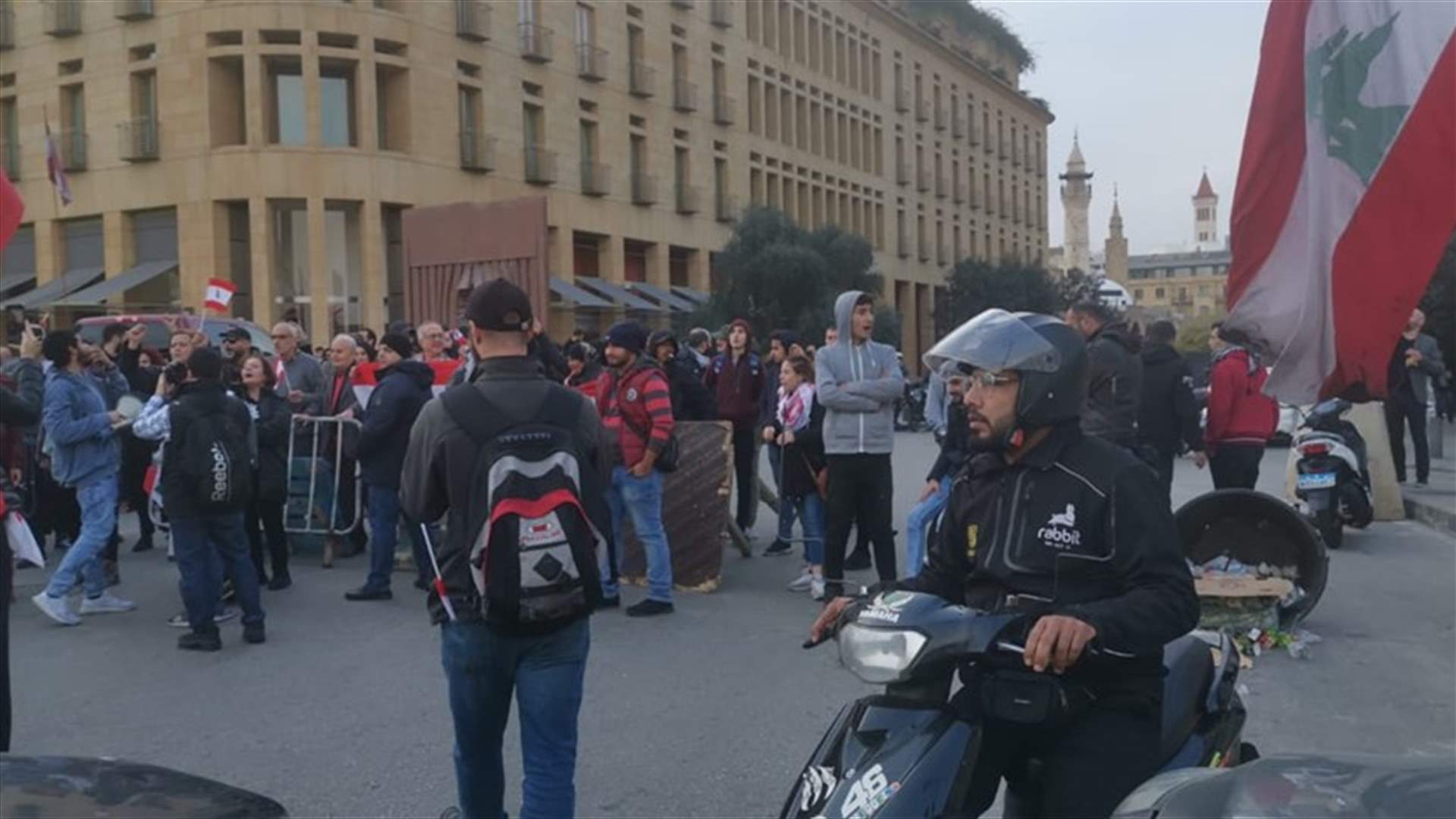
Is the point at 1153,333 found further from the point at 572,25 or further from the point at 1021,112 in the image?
the point at 1021,112

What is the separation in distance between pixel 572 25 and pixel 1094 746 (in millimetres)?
38580

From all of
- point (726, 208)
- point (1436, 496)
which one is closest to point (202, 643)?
point (1436, 496)

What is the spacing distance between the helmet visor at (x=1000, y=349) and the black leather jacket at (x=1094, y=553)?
175 millimetres

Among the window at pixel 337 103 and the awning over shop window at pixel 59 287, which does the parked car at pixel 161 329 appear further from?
the awning over shop window at pixel 59 287

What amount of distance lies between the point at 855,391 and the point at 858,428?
0.77ft

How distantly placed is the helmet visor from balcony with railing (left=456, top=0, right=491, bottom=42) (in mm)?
34046

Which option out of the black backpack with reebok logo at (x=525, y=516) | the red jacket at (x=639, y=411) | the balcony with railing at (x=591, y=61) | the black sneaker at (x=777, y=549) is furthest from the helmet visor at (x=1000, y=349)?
the balcony with railing at (x=591, y=61)

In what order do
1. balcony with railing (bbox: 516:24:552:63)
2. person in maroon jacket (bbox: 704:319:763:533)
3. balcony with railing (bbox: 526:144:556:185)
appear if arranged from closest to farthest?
person in maroon jacket (bbox: 704:319:763:533)
balcony with railing (bbox: 516:24:552:63)
balcony with railing (bbox: 526:144:556:185)

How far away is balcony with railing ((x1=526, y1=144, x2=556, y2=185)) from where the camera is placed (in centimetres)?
3738

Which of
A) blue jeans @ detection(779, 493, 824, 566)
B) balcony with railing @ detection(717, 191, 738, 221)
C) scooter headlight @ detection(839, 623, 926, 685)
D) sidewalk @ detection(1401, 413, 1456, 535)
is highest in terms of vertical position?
balcony with railing @ detection(717, 191, 738, 221)

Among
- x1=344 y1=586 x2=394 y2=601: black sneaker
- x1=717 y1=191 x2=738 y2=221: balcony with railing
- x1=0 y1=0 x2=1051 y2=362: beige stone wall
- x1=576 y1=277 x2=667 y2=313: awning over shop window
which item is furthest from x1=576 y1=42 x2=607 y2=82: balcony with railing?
x1=344 y1=586 x2=394 y2=601: black sneaker

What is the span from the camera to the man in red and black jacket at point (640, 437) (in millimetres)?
8719

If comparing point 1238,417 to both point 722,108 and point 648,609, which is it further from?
point 722,108

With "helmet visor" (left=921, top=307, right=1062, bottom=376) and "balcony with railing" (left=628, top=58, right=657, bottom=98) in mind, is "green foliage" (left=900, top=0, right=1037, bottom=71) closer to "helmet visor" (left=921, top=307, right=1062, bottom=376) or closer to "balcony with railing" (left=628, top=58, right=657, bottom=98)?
"balcony with railing" (left=628, top=58, right=657, bottom=98)
